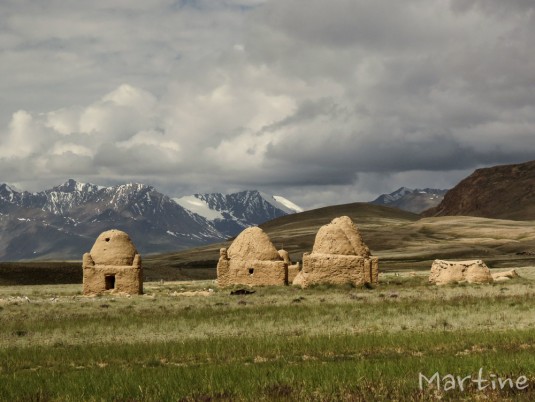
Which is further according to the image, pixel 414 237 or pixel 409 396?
pixel 414 237

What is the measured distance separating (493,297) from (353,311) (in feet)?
26.7

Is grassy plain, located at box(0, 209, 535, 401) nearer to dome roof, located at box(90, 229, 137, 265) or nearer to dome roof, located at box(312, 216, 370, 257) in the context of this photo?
dome roof, located at box(90, 229, 137, 265)

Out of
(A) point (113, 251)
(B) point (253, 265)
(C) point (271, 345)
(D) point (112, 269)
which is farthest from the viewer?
(B) point (253, 265)

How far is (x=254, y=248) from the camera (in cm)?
4828

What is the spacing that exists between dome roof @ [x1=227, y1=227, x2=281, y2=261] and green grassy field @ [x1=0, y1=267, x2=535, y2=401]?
11592 millimetres

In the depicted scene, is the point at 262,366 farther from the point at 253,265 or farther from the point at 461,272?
the point at 461,272

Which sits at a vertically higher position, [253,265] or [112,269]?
[112,269]

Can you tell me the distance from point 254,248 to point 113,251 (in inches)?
356

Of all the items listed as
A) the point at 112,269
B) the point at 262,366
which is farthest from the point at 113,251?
the point at 262,366

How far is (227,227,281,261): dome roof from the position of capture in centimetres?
4831

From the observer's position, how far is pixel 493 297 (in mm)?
33375

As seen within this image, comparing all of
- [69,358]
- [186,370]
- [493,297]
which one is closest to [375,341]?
[186,370]

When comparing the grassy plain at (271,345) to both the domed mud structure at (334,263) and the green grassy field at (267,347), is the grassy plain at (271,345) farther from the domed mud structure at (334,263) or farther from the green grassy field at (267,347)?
the domed mud structure at (334,263)

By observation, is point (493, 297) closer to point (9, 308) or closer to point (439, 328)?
point (439, 328)
